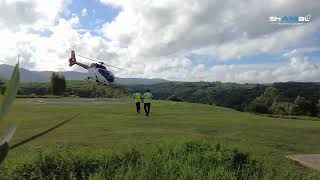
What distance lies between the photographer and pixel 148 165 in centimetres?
819

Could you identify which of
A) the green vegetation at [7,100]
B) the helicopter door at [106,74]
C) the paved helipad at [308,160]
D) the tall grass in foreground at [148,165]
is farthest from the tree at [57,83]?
the green vegetation at [7,100]

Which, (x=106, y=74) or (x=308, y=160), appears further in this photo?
(x=106, y=74)

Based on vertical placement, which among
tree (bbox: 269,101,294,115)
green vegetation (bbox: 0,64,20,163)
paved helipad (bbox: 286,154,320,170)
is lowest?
tree (bbox: 269,101,294,115)

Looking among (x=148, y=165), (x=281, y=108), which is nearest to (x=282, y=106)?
(x=281, y=108)

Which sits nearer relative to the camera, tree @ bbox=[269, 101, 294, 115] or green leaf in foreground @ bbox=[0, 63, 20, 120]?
green leaf in foreground @ bbox=[0, 63, 20, 120]

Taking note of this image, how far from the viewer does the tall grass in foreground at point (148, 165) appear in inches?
305

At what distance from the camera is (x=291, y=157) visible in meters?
13.9

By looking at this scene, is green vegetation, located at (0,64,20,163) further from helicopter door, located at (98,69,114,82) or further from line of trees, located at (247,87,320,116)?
line of trees, located at (247,87,320,116)

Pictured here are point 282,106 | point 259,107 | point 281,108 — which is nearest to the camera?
point 281,108

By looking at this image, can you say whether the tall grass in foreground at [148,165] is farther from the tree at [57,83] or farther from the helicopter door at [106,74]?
the tree at [57,83]

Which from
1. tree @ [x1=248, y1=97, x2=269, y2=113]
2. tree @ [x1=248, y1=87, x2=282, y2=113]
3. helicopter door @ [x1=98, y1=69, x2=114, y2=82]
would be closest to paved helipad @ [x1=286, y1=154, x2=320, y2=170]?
helicopter door @ [x1=98, y1=69, x2=114, y2=82]

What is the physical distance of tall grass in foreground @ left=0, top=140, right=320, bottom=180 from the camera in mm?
7742

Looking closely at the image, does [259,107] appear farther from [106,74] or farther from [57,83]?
[106,74]

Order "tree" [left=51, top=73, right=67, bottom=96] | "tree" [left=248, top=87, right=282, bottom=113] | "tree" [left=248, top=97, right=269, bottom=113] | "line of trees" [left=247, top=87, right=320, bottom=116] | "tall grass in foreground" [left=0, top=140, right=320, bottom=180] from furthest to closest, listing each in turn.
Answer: "tree" [left=248, top=87, right=282, bottom=113]
"tree" [left=248, top=97, right=269, bottom=113]
"tree" [left=51, top=73, right=67, bottom=96]
"line of trees" [left=247, top=87, right=320, bottom=116]
"tall grass in foreground" [left=0, top=140, right=320, bottom=180]
